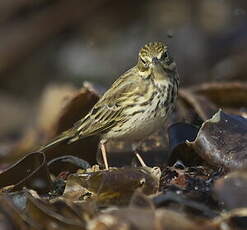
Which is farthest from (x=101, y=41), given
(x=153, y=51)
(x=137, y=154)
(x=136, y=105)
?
(x=137, y=154)

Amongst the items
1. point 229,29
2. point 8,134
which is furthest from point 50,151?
point 229,29

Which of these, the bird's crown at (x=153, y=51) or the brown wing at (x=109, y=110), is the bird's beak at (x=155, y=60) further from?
the brown wing at (x=109, y=110)

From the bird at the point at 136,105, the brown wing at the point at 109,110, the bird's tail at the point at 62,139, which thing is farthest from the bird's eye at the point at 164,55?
the bird's tail at the point at 62,139

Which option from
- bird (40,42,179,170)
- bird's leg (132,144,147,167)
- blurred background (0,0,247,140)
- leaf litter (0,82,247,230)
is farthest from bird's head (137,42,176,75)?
blurred background (0,0,247,140)

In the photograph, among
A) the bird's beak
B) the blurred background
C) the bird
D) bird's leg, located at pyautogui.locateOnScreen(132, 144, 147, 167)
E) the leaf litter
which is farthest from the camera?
the blurred background

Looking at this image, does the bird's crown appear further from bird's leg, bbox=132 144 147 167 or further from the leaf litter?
bird's leg, bbox=132 144 147 167

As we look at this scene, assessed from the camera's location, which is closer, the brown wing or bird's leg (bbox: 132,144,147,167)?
bird's leg (bbox: 132,144,147,167)

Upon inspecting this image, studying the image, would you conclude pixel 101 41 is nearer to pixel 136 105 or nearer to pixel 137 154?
pixel 136 105
